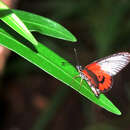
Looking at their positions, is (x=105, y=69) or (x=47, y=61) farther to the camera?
(x=105, y=69)

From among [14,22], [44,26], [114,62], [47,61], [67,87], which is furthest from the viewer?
[67,87]

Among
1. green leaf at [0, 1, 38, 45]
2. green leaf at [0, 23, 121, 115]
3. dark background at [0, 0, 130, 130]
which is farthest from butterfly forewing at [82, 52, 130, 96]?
dark background at [0, 0, 130, 130]

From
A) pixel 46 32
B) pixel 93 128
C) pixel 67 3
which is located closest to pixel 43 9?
pixel 67 3

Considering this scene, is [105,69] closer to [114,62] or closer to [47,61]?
[114,62]

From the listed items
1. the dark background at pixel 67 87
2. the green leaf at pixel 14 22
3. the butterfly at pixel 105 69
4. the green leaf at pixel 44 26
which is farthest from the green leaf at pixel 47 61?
the dark background at pixel 67 87

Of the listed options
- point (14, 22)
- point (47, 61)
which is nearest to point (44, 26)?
point (47, 61)

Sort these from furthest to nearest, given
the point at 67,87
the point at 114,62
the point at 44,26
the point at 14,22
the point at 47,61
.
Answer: the point at 67,87, the point at 114,62, the point at 44,26, the point at 47,61, the point at 14,22

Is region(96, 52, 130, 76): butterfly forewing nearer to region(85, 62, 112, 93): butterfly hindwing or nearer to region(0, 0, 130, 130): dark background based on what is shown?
region(85, 62, 112, 93): butterfly hindwing
